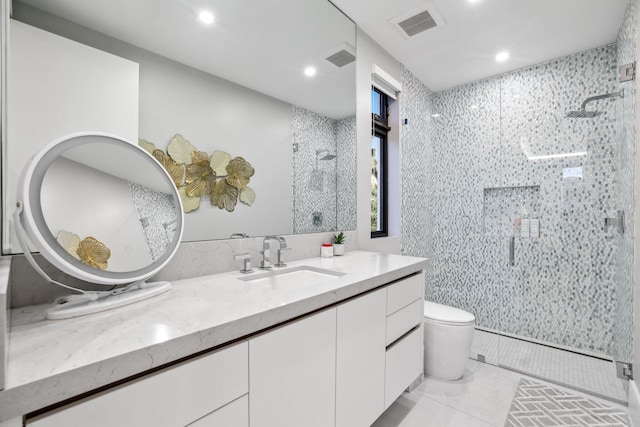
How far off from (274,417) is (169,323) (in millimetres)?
477

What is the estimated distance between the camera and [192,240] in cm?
131

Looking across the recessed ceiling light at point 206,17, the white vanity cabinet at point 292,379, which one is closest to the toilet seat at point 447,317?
the white vanity cabinet at point 292,379

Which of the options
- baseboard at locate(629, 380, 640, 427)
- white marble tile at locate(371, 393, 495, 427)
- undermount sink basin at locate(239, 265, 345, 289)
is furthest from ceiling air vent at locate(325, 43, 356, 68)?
baseboard at locate(629, 380, 640, 427)

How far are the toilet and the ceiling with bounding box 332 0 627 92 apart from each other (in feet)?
7.32

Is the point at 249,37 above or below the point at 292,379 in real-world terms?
above

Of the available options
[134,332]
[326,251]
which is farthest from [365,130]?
[134,332]

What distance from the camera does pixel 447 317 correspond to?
2102 mm

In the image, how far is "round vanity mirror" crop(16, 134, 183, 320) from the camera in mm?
839

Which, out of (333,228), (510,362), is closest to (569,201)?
(510,362)

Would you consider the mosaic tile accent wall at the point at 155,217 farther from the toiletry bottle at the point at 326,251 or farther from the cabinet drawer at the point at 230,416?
the toiletry bottle at the point at 326,251

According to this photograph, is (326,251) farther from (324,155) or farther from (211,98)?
(211,98)

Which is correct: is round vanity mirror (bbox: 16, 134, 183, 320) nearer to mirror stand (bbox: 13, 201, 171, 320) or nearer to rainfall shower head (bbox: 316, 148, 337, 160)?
mirror stand (bbox: 13, 201, 171, 320)

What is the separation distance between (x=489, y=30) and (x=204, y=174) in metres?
2.45

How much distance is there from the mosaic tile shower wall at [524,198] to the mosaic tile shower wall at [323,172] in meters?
→ 0.88
